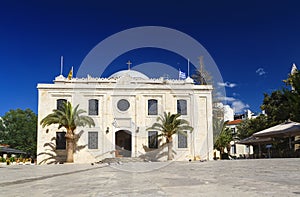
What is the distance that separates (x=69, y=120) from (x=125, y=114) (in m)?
5.46

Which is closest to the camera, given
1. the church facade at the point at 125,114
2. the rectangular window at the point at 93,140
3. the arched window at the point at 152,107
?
the church facade at the point at 125,114

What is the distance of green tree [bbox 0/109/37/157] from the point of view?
46459mm

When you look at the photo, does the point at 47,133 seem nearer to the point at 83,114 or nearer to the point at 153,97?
the point at 83,114

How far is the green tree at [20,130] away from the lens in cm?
4646

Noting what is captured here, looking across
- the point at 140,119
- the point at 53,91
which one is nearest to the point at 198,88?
the point at 140,119

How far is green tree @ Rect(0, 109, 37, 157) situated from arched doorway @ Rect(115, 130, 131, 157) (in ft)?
66.2

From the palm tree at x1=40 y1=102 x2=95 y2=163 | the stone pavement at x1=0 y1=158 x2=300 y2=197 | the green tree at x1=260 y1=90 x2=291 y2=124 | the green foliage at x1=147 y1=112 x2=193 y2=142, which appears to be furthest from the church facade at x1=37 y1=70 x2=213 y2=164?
the stone pavement at x1=0 y1=158 x2=300 y2=197

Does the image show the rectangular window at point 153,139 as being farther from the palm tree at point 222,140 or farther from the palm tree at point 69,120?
the palm tree at point 222,140

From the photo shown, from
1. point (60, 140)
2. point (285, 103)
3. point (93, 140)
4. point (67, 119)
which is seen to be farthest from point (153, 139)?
point (285, 103)

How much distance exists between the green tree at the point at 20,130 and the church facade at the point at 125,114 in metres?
19.9

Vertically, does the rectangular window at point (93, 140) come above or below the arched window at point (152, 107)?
below

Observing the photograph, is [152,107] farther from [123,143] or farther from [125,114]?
[123,143]

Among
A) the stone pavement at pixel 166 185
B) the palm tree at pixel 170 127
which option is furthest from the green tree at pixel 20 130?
the stone pavement at pixel 166 185

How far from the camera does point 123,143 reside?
3011cm
